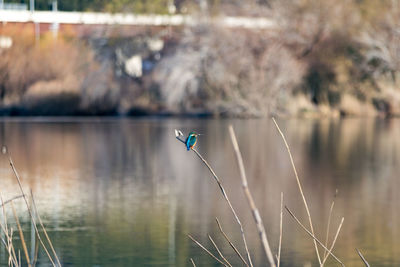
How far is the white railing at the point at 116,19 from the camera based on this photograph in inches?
1385

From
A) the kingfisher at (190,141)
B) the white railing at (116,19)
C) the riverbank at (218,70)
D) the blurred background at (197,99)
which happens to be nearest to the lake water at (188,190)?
the blurred background at (197,99)

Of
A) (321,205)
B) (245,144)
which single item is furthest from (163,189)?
(245,144)

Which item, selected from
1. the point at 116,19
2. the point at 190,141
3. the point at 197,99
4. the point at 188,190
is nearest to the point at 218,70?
the point at 197,99

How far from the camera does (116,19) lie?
123 ft

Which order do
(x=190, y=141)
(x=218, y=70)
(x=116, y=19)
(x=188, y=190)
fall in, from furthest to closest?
1. (x=116, y=19)
2. (x=218, y=70)
3. (x=188, y=190)
4. (x=190, y=141)

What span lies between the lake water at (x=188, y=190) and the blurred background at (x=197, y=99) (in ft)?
0.24

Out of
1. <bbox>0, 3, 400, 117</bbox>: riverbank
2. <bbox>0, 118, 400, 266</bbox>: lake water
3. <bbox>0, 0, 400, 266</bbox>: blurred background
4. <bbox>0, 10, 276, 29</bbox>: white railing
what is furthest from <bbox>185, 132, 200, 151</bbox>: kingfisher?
<bbox>0, 10, 276, 29</bbox>: white railing

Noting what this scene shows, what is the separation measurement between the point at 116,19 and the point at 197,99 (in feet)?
20.9

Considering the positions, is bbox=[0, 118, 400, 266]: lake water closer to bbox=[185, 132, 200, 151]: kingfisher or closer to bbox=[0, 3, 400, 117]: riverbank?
bbox=[185, 132, 200, 151]: kingfisher

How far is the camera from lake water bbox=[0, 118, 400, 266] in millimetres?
9008

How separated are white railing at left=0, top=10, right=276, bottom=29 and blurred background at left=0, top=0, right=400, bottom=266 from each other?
3.2 inches

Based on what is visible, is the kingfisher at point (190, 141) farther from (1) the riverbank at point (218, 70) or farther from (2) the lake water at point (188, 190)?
(1) the riverbank at point (218, 70)

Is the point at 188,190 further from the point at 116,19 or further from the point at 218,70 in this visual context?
the point at 116,19

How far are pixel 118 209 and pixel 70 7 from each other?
99.0 feet
